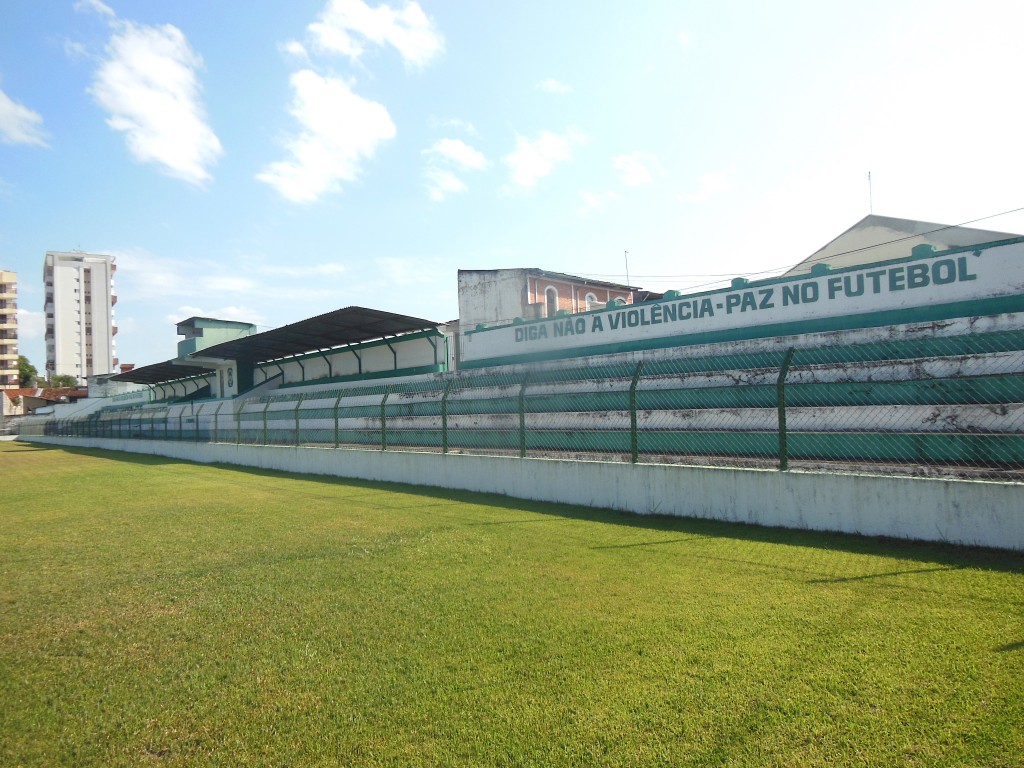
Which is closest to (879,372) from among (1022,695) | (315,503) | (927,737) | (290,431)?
(1022,695)

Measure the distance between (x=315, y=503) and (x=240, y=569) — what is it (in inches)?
176

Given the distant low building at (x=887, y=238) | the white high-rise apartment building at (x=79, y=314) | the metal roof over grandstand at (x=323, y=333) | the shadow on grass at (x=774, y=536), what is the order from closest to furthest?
the shadow on grass at (x=774, y=536)
the metal roof over grandstand at (x=323, y=333)
the distant low building at (x=887, y=238)
the white high-rise apartment building at (x=79, y=314)

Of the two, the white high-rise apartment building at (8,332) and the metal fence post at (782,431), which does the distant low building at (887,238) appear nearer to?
the metal fence post at (782,431)

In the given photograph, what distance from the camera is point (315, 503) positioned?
34.0 ft

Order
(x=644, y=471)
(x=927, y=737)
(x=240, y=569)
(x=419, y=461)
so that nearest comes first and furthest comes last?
(x=927, y=737), (x=240, y=569), (x=644, y=471), (x=419, y=461)

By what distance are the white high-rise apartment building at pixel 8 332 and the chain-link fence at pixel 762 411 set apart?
284 feet

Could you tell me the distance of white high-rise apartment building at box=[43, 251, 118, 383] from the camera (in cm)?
9131

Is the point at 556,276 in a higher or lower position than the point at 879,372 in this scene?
higher

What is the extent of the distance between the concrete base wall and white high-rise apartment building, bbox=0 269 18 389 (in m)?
90.0

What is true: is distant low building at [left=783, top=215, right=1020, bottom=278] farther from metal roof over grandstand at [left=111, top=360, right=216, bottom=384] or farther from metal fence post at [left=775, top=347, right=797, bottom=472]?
metal roof over grandstand at [left=111, top=360, right=216, bottom=384]

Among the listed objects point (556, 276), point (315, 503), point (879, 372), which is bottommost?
point (315, 503)

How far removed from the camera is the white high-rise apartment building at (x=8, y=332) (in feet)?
253

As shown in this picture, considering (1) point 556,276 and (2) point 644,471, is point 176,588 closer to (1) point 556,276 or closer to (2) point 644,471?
(2) point 644,471

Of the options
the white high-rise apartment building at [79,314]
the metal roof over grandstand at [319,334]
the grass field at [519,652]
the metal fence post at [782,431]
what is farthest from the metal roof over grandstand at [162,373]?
the white high-rise apartment building at [79,314]
